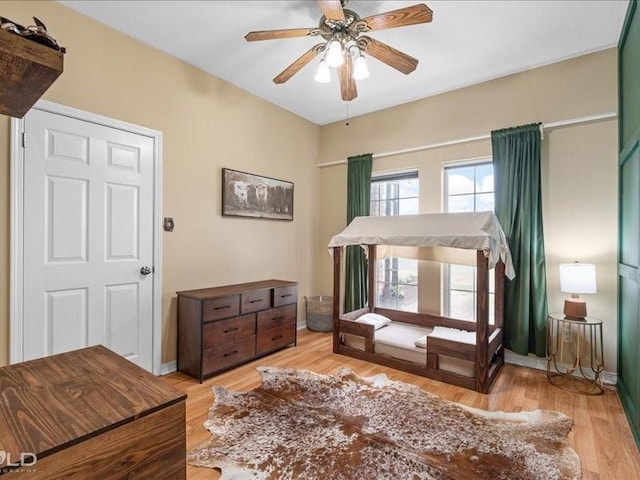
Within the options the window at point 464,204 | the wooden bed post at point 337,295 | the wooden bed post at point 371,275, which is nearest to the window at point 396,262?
the wooden bed post at point 371,275

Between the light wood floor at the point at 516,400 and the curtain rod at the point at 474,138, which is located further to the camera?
the curtain rod at the point at 474,138

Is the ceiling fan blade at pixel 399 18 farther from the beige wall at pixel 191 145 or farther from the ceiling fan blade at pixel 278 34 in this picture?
the beige wall at pixel 191 145

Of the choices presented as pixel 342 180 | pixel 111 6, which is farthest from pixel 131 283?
pixel 342 180

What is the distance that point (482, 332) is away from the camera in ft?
8.99

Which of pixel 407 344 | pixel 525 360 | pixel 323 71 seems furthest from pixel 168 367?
pixel 525 360

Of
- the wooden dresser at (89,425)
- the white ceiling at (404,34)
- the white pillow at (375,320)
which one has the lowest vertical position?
the white pillow at (375,320)

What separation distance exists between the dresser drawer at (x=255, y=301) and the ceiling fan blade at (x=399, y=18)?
2.52 m

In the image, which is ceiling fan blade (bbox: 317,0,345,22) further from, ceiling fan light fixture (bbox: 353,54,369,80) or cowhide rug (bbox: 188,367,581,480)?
cowhide rug (bbox: 188,367,581,480)

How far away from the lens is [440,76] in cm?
344

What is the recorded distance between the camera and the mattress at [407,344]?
2881mm

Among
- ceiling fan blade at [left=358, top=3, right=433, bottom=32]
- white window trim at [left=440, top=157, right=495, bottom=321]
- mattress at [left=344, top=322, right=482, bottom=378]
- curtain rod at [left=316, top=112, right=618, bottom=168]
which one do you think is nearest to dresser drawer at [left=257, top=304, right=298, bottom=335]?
mattress at [left=344, top=322, right=482, bottom=378]

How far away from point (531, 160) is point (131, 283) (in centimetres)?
393

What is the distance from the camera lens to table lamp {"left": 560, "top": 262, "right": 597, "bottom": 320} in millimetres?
2699

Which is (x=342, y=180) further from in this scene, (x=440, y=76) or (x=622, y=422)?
(x=622, y=422)
